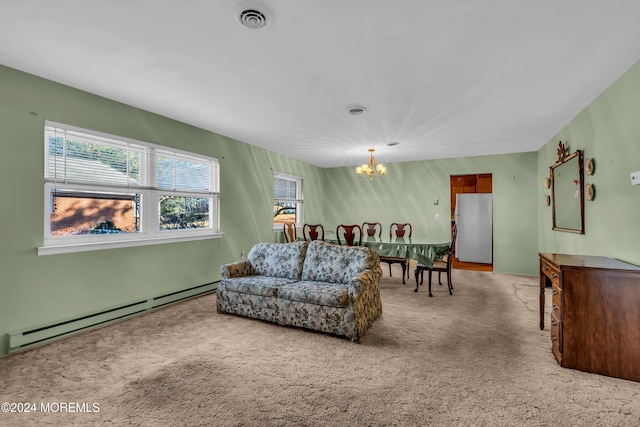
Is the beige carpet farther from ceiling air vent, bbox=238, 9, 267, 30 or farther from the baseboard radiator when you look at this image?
ceiling air vent, bbox=238, 9, 267, 30

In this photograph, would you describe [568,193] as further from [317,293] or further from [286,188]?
[286,188]

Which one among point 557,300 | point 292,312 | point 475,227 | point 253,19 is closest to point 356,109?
point 253,19

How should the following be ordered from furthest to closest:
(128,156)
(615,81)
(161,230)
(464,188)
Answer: (464,188) → (161,230) → (128,156) → (615,81)

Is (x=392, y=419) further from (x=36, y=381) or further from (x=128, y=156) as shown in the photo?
(x=128, y=156)

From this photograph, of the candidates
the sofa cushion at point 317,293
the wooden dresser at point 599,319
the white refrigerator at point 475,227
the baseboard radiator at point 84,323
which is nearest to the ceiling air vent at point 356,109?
the sofa cushion at point 317,293

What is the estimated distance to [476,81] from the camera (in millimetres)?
2703

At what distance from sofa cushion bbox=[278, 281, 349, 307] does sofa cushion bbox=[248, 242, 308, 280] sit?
1.21 ft

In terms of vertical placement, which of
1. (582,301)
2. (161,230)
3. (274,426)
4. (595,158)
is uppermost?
(595,158)

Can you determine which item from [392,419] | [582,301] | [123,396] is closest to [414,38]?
[582,301]

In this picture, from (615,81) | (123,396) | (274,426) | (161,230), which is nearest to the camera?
(274,426)

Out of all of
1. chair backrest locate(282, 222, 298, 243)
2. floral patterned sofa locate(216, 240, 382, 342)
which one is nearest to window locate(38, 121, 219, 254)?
floral patterned sofa locate(216, 240, 382, 342)

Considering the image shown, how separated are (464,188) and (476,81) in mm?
5509

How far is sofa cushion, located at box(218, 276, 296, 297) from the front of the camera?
315cm

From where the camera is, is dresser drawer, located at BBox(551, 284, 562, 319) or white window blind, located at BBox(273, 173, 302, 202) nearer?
dresser drawer, located at BBox(551, 284, 562, 319)
